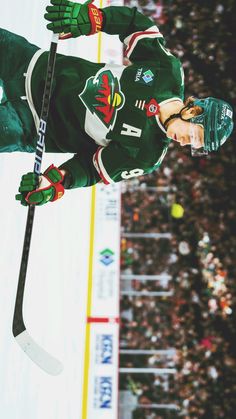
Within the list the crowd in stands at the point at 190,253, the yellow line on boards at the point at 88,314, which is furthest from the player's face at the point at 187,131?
the crowd in stands at the point at 190,253

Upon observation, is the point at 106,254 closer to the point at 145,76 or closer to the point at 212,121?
the point at 145,76

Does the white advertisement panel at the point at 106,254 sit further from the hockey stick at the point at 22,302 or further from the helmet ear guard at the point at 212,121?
the helmet ear guard at the point at 212,121

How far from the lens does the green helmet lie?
1648mm

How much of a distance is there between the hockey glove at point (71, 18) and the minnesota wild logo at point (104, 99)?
19 centimetres

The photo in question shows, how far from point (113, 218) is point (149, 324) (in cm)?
292

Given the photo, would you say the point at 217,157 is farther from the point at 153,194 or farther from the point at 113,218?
the point at 113,218

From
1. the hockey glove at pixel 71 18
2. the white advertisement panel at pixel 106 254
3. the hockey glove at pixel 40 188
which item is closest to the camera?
the hockey glove at pixel 40 188

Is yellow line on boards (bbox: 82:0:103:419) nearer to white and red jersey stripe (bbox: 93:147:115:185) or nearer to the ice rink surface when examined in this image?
the ice rink surface

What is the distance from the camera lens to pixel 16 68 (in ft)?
6.20

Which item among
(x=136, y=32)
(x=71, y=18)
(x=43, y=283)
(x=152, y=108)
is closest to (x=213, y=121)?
(x=152, y=108)

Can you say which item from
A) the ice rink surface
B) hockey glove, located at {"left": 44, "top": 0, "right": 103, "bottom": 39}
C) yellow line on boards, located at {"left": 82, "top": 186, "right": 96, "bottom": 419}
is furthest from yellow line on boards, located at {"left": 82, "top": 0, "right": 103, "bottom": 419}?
hockey glove, located at {"left": 44, "top": 0, "right": 103, "bottom": 39}

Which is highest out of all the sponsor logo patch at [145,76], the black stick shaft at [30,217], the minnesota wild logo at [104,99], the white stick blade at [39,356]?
the sponsor logo patch at [145,76]

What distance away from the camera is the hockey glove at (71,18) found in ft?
5.63

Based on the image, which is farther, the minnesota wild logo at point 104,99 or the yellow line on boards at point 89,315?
the yellow line on boards at point 89,315
